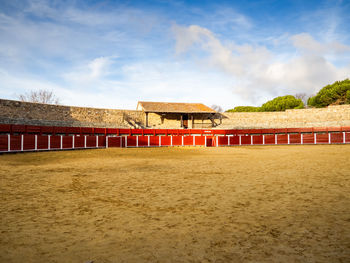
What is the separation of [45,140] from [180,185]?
1239 centimetres

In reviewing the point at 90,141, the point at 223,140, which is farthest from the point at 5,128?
the point at 223,140

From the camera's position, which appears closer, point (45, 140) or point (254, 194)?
point (254, 194)

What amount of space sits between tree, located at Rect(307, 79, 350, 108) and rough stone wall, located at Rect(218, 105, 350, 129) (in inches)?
375

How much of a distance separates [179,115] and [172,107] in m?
1.70

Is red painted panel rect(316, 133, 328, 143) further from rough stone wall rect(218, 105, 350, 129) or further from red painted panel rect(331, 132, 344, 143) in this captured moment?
rough stone wall rect(218, 105, 350, 129)

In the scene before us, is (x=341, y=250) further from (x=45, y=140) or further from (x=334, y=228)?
(x=45, y=140)

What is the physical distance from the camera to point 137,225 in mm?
2646

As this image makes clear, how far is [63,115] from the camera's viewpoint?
24.9 metres

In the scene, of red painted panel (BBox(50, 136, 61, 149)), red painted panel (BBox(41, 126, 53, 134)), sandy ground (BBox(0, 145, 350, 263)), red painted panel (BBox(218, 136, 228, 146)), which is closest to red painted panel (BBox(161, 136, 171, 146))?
red painted panel (BBox(218, 136, 228, 146))

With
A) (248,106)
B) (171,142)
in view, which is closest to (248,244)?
(171,142)

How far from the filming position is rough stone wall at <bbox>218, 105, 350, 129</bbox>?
1145 inches

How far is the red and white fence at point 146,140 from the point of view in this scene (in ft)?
43.7

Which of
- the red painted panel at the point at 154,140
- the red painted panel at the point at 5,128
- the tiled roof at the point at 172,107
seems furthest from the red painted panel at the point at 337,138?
the red painted panel at the point at 5,128

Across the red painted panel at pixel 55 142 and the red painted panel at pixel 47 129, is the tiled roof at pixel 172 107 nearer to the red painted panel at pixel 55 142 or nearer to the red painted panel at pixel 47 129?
the red painted panel at pixel 47 129
